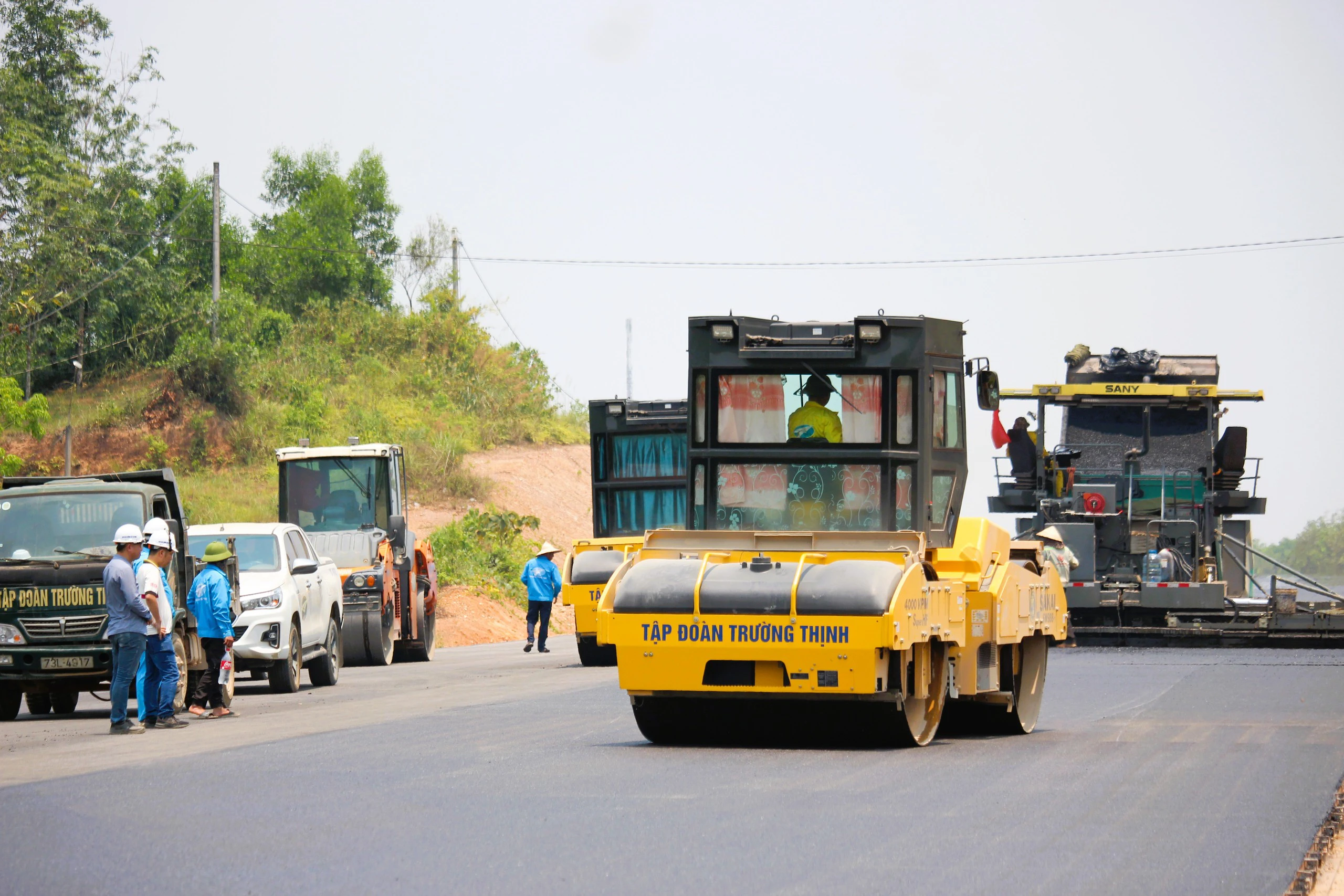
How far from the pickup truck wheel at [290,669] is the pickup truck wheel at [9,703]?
306 cm

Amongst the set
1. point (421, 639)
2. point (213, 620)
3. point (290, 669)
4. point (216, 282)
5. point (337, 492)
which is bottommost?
point (421, 639)

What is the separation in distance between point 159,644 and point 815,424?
18.8ft

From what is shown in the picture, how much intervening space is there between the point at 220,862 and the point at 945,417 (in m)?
7.69

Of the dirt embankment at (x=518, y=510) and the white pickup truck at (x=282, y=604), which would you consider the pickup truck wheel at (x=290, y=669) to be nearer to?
the white pickup truck at (x=282, y=604)

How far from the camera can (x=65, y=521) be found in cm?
1625

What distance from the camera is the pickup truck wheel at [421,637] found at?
26.6m

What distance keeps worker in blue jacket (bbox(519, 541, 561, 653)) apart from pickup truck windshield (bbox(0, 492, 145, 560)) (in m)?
10.7

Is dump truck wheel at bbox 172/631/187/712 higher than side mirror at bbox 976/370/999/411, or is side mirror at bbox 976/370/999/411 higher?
side mirror at bbox 976/370/999/411

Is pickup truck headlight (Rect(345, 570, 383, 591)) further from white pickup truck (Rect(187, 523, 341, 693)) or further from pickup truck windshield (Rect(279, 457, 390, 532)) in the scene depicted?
white pickup truck (Rect(187, 523, 341, 693))

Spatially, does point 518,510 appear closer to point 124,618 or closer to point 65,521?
point 65,521

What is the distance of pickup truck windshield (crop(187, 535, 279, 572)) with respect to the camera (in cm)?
1958

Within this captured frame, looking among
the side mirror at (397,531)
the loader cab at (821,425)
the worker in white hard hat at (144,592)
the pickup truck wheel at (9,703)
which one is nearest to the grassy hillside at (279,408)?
the side mirror at (397,531)

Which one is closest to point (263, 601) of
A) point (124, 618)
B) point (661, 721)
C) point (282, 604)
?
point (282, 604)

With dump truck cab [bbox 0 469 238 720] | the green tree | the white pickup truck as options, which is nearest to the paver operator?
dump truck cab [bbox 0 469 238 720]
